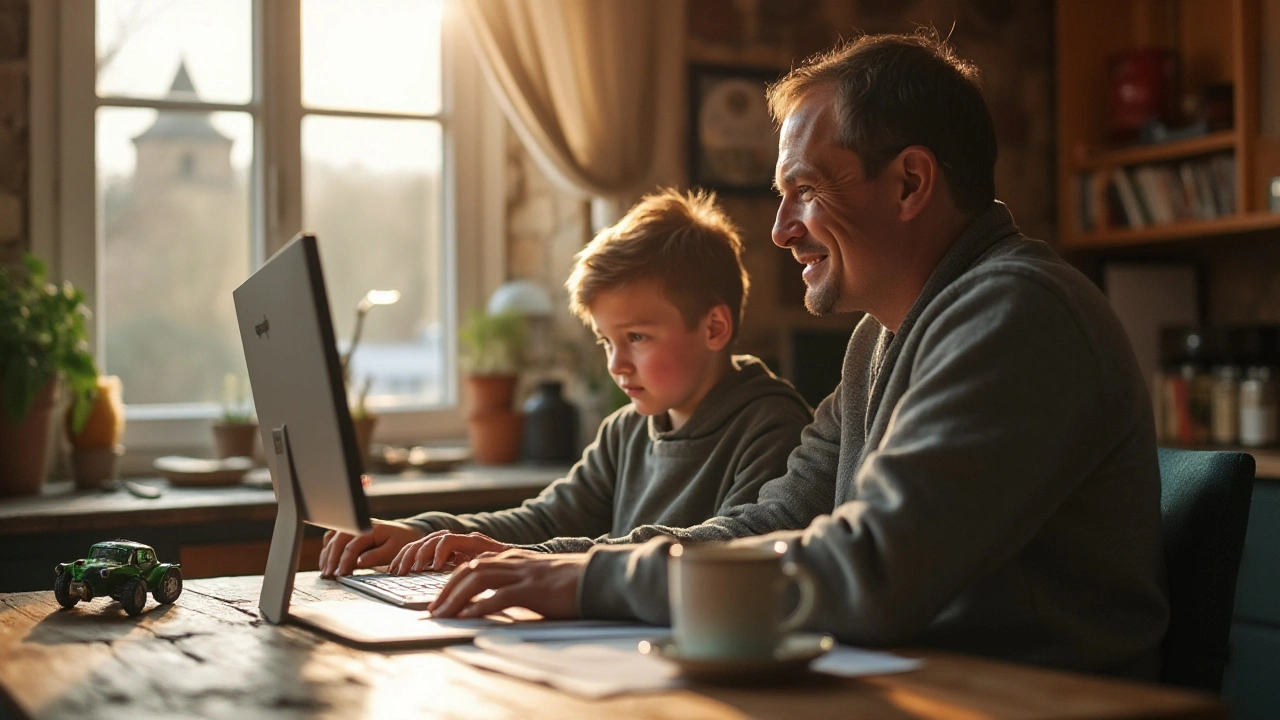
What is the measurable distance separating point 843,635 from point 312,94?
278 centimetres

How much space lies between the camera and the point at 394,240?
12.0ft

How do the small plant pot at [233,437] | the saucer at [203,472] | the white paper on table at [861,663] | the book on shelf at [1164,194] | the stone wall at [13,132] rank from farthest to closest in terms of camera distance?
the book on shelf at [1164,194], the small plant pot at [233,437], the stone wall at [13,132], the saucer at [203,472], the white paper on table at [861,663]

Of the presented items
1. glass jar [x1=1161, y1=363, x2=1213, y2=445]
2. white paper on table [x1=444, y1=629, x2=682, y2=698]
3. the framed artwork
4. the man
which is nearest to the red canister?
glass jar [x1=1161, y1=363, x2=1213, y2=445]

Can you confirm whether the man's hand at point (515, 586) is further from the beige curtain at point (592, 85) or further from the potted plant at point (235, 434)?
the beige curtain at point (592, 85)

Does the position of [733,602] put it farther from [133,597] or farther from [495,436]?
[495,436]

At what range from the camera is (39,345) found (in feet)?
9.22

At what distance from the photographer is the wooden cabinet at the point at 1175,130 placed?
345 cm

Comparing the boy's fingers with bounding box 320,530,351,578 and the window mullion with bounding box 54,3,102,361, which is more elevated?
the window mullion with bounding box 54,3,102,361

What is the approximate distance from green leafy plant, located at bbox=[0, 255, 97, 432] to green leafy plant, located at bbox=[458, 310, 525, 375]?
3.20 feet

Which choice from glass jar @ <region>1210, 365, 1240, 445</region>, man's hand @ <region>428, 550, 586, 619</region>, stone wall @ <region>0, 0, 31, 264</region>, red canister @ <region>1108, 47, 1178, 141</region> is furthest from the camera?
red canister @ <region>1108, 47, 1178, 141</region>

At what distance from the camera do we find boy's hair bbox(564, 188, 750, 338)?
80.5 inches

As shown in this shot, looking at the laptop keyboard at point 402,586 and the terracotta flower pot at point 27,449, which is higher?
the terracotta flower pot at point 27,449

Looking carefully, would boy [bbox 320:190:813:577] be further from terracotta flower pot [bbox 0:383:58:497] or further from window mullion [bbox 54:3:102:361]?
window mullion [bbox 54:3:102:361]

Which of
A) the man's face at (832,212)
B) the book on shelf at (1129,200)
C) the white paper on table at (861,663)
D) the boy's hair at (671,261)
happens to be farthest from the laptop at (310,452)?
the book on shelf at (1129,200)
